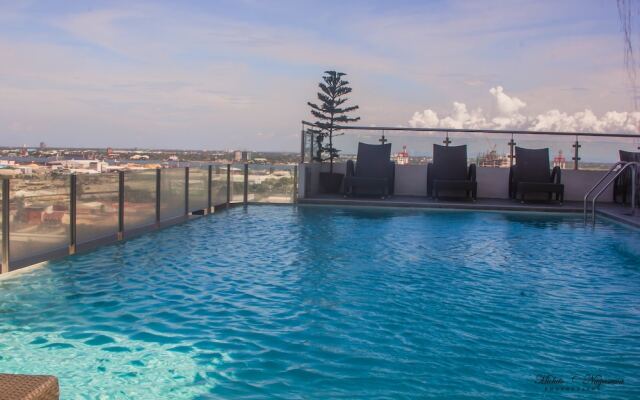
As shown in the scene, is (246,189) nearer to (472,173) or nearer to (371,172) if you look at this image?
(371,172)

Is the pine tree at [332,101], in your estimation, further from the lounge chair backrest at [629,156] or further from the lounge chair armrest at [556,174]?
the lounge chair backrest at [629,156]

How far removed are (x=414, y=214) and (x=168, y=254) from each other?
5.31 meters

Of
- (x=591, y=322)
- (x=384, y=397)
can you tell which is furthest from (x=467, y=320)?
(x=384, y=397)

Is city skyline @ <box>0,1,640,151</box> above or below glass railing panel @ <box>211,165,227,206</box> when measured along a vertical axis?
above

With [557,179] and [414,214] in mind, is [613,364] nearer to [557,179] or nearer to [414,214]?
[414,214]

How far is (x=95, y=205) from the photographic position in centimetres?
692

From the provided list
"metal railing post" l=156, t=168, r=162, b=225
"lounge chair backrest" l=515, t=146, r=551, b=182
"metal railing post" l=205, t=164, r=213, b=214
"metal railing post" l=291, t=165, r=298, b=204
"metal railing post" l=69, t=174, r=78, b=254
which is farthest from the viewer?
"lounge chair backrest" l=515, t=146, r=551, b=182

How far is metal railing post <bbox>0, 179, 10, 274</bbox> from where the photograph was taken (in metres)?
5.28

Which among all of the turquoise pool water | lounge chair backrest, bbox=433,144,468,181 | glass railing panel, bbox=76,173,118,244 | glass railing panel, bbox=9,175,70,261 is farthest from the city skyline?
glass railing panel, bbox=9,175,70,261

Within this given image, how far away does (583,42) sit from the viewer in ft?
43.6

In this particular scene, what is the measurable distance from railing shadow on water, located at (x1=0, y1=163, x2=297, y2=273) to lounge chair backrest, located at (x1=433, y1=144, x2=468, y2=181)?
4229 mm

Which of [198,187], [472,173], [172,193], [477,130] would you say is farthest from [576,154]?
[172,193]

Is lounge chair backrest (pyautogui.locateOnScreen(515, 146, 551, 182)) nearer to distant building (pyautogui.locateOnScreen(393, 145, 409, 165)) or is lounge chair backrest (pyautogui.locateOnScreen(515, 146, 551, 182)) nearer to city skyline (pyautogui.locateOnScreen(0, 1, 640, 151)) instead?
city skyline (pyautogui.locateOnScreen(0, 1, 640, 151))

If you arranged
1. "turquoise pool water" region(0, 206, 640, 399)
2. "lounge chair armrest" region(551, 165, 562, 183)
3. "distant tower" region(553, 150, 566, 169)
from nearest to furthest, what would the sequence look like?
"turquoise pool water" region(0, 206, 640, 399) < "lounge chair armrest" region(551, 165, 562, 183) < "distant tower" region(553, 150, 566, 169)
